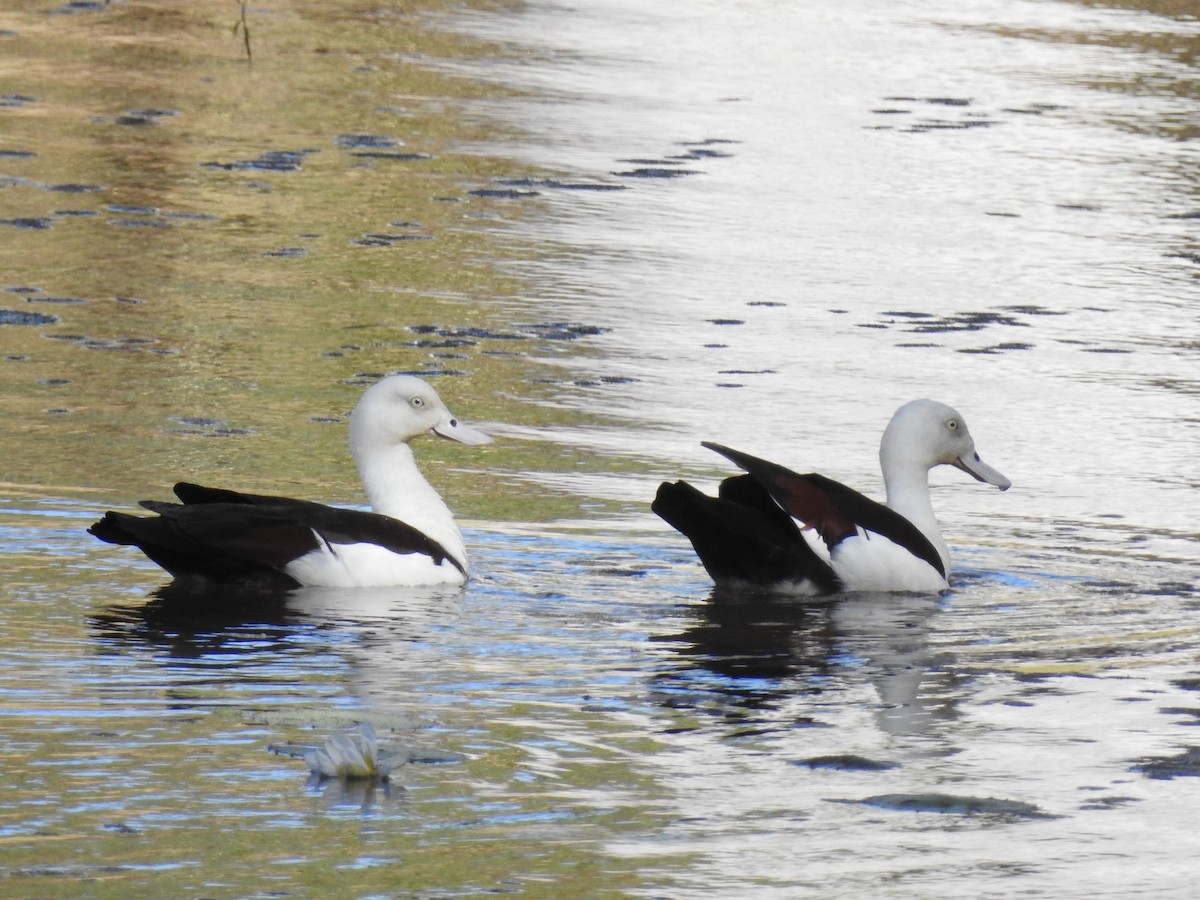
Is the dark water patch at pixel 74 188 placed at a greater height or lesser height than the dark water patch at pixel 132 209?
greater

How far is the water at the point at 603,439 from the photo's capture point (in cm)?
614

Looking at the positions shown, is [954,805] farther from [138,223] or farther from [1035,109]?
[1035,109]

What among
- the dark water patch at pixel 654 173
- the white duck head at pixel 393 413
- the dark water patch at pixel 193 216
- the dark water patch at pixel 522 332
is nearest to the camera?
the white duck head at pixel 393 413

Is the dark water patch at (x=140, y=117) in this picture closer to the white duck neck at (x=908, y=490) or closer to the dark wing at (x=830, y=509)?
the white duck neck at (x=908, y=490)

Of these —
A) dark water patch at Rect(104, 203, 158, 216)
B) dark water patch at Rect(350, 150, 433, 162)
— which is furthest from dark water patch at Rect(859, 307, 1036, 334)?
dark water patch at Rect(350, 150, 433, 162)

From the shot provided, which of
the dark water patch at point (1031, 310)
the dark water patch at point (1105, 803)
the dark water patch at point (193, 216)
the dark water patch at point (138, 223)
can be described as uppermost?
the dark water patch at point (193, 216)

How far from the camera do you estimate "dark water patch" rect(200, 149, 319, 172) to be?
17.1 metres

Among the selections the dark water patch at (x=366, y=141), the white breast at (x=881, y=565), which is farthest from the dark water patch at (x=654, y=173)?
the white breast at (x=881, y=565)

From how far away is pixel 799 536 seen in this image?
30.8 feet

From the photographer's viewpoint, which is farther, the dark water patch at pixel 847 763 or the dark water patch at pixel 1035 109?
the dark water patch at pixel 1035 109

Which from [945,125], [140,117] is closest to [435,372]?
[140,117]

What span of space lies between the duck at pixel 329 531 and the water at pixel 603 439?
0.18 meters

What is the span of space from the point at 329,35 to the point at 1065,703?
1737 cm

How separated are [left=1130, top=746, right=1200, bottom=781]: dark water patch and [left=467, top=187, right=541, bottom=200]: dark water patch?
34.1ft
